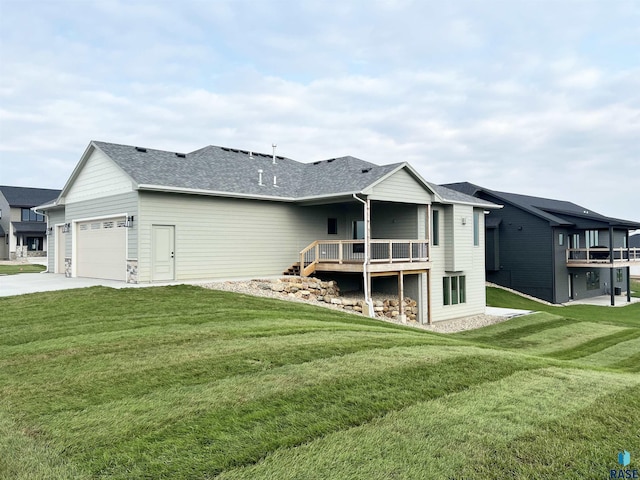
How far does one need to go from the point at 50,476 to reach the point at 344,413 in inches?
101

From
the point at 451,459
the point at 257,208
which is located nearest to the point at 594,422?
the point at 451,459

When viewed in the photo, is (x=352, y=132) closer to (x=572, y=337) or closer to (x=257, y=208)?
(x=257, y=208)

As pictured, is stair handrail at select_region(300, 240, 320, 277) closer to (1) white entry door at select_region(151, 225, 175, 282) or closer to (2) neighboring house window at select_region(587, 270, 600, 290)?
(1) white entry door at select_region(151, 225, 175, 282)

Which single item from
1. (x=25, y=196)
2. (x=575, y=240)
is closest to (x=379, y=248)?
(x=575, y=240)

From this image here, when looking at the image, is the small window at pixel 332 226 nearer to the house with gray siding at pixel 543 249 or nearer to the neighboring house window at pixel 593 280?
the house with gray siding at pixel 543 249

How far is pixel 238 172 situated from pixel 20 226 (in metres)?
37.0

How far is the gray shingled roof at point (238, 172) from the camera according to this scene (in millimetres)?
16672

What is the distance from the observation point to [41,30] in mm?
16516

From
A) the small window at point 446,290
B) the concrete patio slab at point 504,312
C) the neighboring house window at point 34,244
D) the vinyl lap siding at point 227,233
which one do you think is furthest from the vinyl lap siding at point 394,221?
the neighboring house window at point 34,244

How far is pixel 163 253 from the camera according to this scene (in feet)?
52.7

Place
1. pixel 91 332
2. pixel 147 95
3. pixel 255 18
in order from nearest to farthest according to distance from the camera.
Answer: pixel 91 332 → pixel 255 18 → pixel 147 95

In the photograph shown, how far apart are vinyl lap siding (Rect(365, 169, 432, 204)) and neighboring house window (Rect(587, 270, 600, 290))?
21433 mm

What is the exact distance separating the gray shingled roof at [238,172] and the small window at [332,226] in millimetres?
1946

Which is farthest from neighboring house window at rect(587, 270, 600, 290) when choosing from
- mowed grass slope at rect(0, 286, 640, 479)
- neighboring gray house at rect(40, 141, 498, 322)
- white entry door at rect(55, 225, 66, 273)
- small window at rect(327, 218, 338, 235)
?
white entry door at rect(55, 225, 66, 273)
